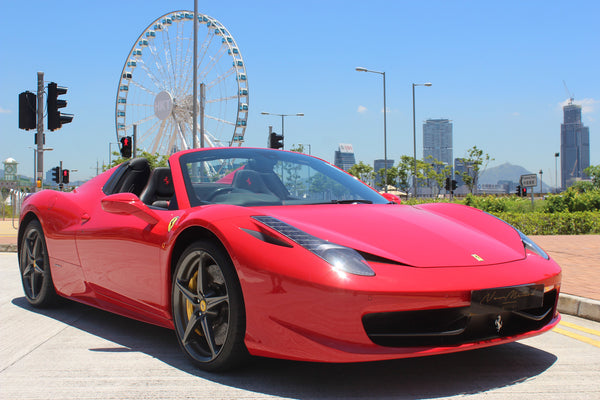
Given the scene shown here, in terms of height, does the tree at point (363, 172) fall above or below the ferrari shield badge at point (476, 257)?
above

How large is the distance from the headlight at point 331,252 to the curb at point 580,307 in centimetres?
311

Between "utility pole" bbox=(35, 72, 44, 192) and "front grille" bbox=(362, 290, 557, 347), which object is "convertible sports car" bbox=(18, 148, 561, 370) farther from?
"utility pole" bbox=(35, 72, 44, 192)

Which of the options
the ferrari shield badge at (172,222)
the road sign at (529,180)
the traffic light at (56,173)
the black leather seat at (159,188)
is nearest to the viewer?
the ferrari shield badge at (172,222)

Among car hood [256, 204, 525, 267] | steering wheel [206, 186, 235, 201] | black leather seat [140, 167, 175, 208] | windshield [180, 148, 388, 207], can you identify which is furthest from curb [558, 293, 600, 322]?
black leather seat [140, 167, 175, 208]

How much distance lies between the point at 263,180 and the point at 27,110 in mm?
11361

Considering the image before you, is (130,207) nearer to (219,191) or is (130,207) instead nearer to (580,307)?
(219,191)

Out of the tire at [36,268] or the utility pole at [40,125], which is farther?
the utility pole at [40,125]

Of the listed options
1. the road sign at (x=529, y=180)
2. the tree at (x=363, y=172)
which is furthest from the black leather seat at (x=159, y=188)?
the tree at (x=363, y=172)

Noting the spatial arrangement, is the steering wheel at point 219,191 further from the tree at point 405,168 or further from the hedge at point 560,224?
the tree at point 405,168

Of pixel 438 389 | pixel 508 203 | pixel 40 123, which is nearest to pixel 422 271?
pixel 438 389

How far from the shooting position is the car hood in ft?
8.77

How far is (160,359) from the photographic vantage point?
328 cm

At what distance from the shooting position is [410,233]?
2.92m

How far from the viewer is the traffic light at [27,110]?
520 inches
